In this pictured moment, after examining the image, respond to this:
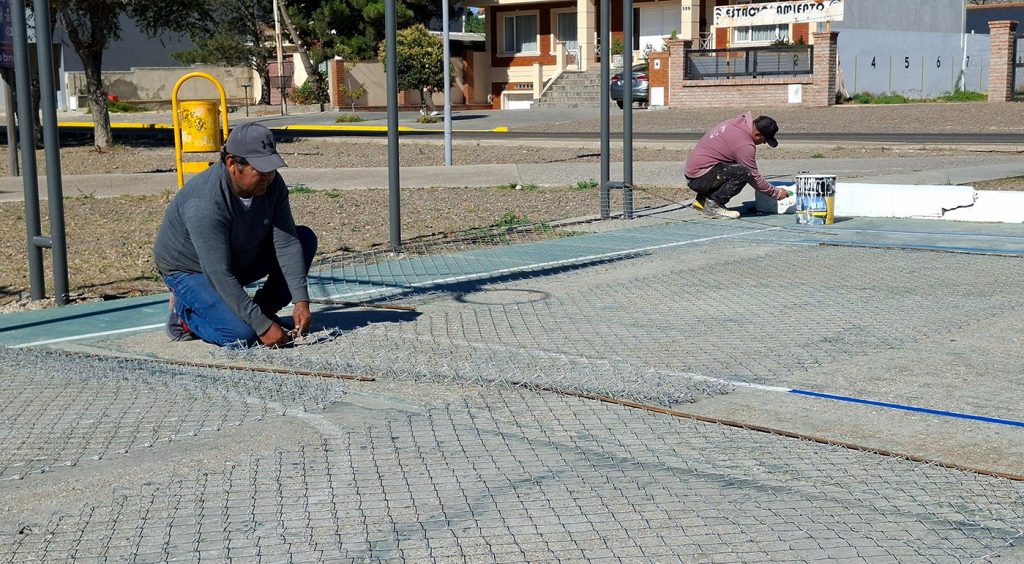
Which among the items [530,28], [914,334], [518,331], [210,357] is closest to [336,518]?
[210,357]

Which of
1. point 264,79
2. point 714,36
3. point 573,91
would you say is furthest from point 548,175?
point 264,79

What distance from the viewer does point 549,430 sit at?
5395 millimetres

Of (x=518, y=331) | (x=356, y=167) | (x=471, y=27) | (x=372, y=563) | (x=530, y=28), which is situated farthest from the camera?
(x=471, y=27)

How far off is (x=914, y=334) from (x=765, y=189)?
5.79 metres

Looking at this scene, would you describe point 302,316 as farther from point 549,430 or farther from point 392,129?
point 392,129

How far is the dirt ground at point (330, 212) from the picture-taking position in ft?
32.9

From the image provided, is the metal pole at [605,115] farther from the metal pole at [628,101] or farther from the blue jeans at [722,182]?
the blue jeans at [722,182]

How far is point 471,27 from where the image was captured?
71.8 meters

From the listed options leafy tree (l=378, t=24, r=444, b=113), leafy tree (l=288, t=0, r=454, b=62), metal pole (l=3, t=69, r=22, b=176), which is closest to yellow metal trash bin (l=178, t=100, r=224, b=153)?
metal pole (l=3, t=69, r=22, b=176)

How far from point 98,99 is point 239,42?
94.4 ft

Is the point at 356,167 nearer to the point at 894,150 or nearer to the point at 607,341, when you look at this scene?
the point at 894,150

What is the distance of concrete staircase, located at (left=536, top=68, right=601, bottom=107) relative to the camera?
43469 mm

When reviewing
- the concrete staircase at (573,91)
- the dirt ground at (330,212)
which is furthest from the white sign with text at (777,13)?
the dirt ground at (330,212)

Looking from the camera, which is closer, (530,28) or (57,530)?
(57,530)
